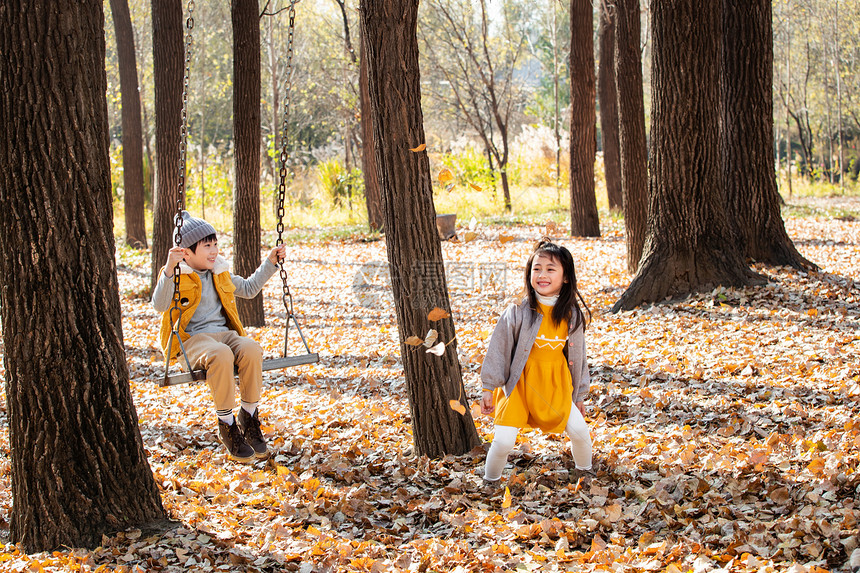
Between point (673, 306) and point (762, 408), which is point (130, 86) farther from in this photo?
point (762, 408)

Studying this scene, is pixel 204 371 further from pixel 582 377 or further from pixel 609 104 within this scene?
pixel 609 104

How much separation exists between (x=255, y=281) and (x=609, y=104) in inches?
501

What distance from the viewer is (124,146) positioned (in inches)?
591

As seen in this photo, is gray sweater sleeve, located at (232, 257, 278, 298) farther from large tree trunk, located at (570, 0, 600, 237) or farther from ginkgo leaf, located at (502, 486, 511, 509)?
large tree trunk, located at (570, 0, 600, 237)

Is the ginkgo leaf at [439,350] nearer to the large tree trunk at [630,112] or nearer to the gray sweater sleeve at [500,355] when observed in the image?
the gray sweater sleeve at [500,355]

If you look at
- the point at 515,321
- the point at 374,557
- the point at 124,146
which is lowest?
the point at 374,557

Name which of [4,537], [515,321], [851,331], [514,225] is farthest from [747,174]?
[514,225]

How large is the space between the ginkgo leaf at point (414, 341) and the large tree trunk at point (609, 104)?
1148cm

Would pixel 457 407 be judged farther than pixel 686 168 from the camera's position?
No

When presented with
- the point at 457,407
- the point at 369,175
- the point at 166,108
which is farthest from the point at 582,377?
the point at 369,175

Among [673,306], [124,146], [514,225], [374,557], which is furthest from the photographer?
[514,225]

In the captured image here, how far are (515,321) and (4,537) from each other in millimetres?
2605

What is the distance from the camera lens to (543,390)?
3.61 metres

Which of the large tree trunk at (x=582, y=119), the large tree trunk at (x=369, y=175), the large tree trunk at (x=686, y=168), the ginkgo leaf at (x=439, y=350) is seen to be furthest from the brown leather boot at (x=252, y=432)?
the large tree trunk at (x=369, y=175)
